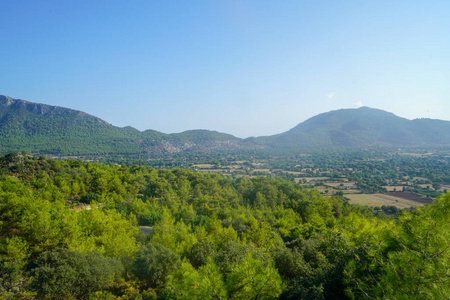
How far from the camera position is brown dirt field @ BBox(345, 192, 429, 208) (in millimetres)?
53428

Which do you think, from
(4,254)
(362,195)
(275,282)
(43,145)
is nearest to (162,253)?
(275,282)

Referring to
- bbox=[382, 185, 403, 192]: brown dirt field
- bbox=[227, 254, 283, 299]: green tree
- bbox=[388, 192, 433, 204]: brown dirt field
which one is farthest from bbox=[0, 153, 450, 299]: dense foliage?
bbox=[382, 185, 403, 192]: brown dirt field

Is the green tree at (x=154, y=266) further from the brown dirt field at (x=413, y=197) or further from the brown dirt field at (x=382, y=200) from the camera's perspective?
the brown dirt field at (x=413, y=197)

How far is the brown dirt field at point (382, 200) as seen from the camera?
53428 mm

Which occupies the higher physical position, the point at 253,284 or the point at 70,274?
the point at 253,284

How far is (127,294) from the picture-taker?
12766 millimetres

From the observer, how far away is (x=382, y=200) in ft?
192

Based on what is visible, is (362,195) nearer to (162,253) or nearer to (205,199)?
(205,199)

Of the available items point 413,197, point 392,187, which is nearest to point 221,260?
point 413,197

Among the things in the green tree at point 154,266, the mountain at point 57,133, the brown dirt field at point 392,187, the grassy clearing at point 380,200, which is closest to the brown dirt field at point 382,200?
the grassy clearing at point 380,200

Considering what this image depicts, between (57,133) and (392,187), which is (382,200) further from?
(57,133)

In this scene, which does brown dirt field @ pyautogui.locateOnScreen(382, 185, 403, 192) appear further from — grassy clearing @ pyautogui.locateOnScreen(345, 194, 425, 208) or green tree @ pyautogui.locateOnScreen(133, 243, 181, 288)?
green tree @ pyautogui.locateOnScreen(133, 243, 181, 288)

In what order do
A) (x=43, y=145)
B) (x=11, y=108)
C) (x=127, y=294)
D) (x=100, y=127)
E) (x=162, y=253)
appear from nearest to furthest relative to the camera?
(x=127, y=294) < (x=162, y=253) < (x=43, y=145) < (x=11, y=108) < (x=100, y=127)

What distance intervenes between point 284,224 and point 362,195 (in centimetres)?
5141
